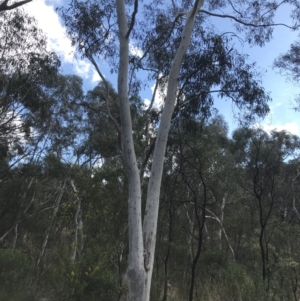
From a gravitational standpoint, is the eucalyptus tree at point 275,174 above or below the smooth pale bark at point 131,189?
above

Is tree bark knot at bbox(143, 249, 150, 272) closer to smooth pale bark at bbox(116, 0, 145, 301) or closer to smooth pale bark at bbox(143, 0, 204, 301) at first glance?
smooth pale bark at bbox(143, 0, 204, 301)

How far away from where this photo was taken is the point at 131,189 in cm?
639

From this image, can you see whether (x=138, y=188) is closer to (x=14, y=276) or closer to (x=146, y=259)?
(x=146, y=259)

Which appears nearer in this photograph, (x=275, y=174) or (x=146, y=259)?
(x=146, y=259)

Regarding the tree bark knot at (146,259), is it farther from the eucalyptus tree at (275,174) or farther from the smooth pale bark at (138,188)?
the eucalyptus tree at (275,174)

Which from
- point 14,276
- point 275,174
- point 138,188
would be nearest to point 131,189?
point 138,188

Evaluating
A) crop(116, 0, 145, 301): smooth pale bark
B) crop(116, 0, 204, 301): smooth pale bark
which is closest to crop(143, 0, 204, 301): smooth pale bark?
crop(116, 0, 204, 301): smooth pale bark

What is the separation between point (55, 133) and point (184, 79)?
9203 mm

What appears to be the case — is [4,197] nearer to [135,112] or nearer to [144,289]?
[135,112]

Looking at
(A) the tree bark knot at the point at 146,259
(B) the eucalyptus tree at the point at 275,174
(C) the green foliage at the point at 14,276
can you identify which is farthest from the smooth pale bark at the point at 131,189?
(B) the eucalyptus tree at the point at 275,174

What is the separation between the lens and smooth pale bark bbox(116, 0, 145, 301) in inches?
233

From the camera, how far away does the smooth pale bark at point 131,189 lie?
5.91m

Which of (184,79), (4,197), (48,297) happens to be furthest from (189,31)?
(4,197)

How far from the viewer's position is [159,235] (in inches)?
528
